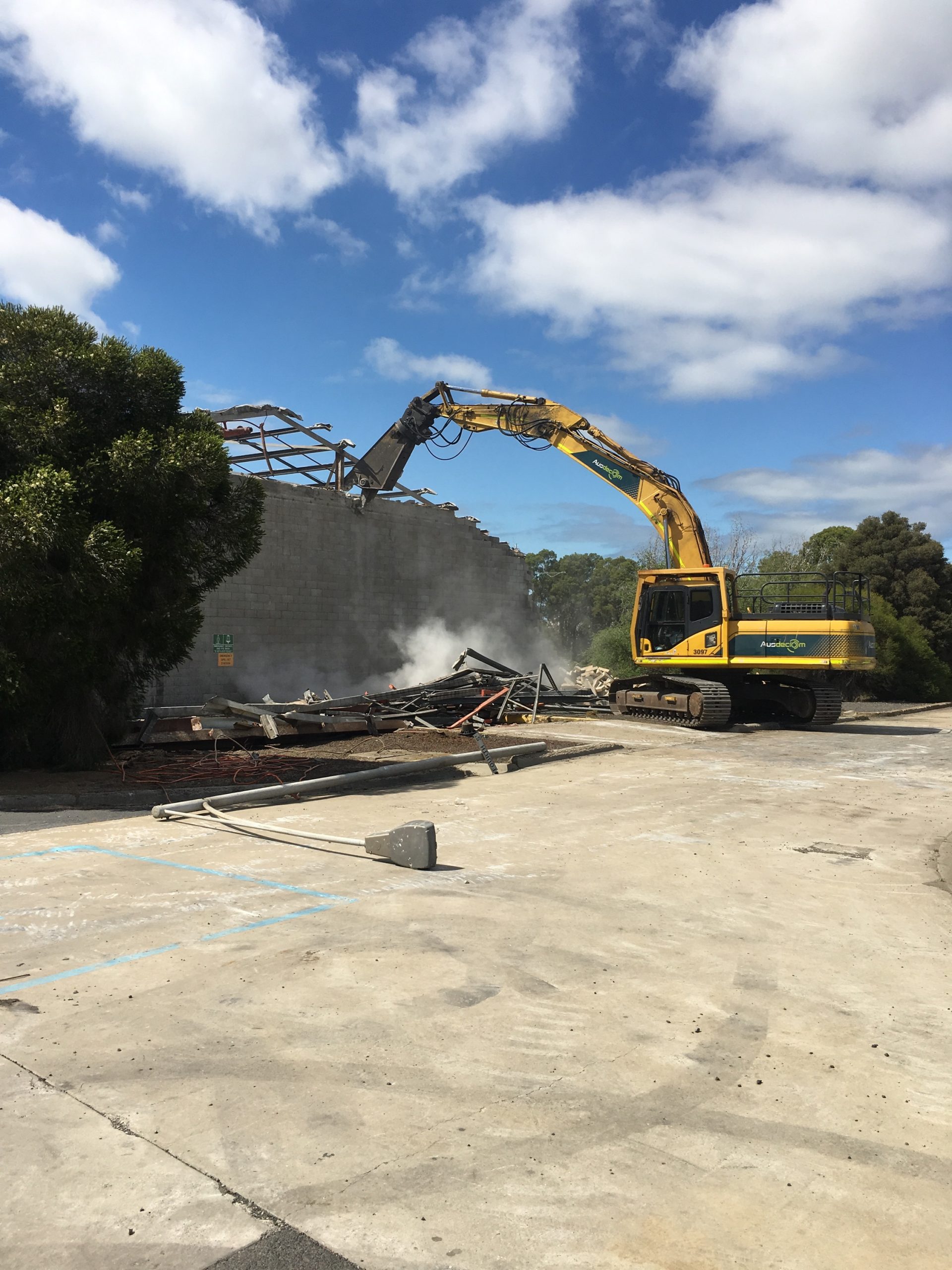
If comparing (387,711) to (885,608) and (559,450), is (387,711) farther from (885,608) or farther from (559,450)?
(885,608)

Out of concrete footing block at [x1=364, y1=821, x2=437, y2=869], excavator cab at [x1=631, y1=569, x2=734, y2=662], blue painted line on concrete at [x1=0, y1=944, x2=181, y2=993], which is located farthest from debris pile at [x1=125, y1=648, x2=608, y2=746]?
blue painted line on concrete at [x1=0, y1=944, x2=181, y2=993]

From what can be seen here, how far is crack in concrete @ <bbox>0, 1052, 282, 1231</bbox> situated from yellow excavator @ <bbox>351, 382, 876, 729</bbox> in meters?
17.2

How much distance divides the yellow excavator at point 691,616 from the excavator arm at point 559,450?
26mm

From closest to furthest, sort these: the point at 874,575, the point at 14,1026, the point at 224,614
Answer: the point at 14,1026 < the point at 224,614 < the point at 874,575

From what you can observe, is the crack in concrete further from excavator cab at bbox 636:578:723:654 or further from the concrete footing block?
excavator cab at bbox 636:578:723:654

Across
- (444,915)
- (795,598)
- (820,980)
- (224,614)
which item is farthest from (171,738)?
(795,598)

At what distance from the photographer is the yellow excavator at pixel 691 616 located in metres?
19.6

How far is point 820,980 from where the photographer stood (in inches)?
217

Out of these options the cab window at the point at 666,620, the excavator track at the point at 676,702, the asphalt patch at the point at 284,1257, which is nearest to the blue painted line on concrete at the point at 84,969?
the asphalt patch at the point at 284,1257

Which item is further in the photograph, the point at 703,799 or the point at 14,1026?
the point at 703,799

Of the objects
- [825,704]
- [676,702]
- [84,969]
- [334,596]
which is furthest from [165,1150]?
[334,596]

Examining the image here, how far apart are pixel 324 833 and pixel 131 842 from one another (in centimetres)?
180

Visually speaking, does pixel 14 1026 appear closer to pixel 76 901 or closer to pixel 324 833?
pixel 76 901

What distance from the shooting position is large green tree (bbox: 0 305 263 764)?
11.3 metres
